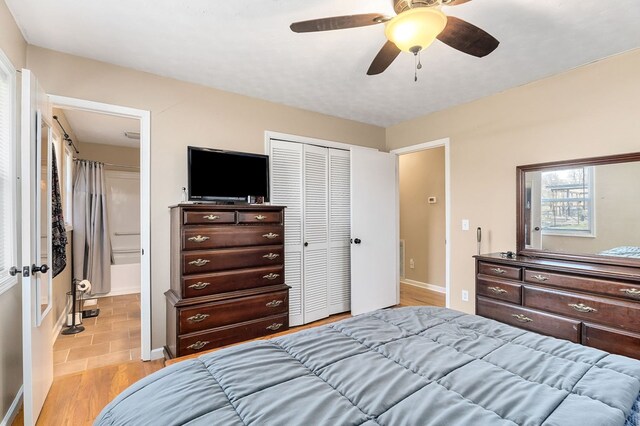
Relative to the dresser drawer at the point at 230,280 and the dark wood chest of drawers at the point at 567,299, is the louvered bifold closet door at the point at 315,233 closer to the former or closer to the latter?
the dresser drawer at the point at 230,280

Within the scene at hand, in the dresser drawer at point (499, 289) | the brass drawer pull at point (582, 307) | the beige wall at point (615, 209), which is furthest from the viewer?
the dresser drawer at point (499, 289)

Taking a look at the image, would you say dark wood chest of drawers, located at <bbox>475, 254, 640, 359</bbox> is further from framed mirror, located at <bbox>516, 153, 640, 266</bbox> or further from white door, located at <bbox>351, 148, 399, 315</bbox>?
white door, located at <bbox>351, 148, 399, 315</bbox>

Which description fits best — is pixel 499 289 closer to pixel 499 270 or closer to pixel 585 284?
pixel 499 270

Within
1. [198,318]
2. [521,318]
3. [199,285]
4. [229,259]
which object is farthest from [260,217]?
[521,318]

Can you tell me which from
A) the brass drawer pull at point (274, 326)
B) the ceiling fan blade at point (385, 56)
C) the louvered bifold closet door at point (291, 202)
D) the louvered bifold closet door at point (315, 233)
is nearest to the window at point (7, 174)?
the brass drawer pull at point (274, 326)

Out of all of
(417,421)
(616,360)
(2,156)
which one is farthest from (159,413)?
(2,156)

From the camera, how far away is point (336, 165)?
153 inches

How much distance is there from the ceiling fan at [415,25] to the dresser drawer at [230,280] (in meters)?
1.86

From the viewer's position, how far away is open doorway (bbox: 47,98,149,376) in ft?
10.6

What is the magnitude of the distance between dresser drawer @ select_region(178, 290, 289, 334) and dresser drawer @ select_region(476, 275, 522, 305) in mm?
1742

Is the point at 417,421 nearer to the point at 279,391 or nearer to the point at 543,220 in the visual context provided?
the point at 279,391

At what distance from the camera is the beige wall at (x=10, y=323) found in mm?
1804

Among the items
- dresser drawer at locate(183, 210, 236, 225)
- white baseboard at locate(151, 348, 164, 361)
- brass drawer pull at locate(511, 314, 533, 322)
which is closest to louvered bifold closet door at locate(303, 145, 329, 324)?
dresser drawer at locate(183, 210, 236, 225)

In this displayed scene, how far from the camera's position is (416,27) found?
1.47m
